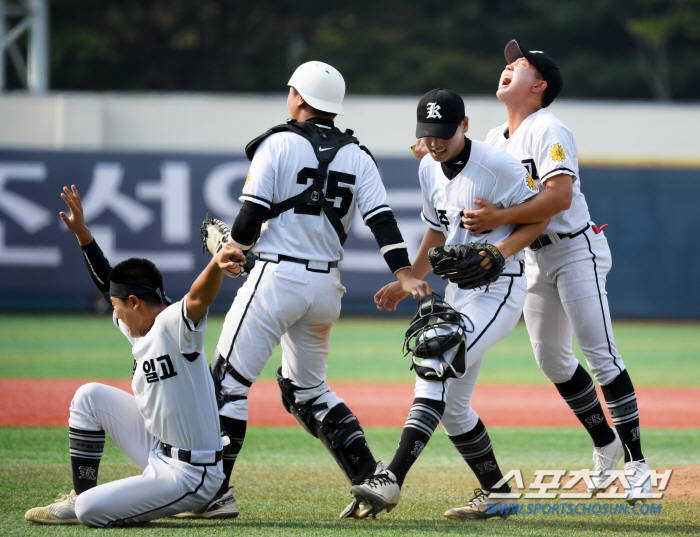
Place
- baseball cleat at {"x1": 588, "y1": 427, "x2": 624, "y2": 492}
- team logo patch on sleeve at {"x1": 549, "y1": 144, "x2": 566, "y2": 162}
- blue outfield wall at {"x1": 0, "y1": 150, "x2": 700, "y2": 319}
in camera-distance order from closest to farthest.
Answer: team logo patch on sleeve at {"x1": 549, "y1": 144, "x2": 566, "y2": 162} → baseball cleat at {"x1": 588, "y1": 427, "x2": 624, "y2": 492} → blue outfield wall at {"x1": 0, "y1": 150, "x2": 700, "y2": 319}

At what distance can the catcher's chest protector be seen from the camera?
14.3 feet

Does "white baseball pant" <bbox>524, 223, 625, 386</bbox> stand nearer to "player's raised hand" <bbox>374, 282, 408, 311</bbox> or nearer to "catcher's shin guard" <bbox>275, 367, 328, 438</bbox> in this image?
"player's raised hand" <bbox>374, 282, 408, 311</bbox>

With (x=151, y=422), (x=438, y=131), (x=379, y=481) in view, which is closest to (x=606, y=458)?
(x=379, y=481)

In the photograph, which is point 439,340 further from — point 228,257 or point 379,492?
point 228,257

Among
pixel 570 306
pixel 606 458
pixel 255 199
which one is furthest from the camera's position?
pixel 606 458

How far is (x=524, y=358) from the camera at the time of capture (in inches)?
479

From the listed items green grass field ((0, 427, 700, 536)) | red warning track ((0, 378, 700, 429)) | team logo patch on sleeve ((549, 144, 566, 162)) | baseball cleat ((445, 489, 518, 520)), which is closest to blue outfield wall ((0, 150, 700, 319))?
red warning track ((0, 378, 700, 429))

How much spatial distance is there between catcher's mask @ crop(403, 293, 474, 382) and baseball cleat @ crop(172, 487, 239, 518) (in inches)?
41.1

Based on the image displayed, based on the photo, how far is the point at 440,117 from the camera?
4246 millimetres

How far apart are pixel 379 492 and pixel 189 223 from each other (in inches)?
469

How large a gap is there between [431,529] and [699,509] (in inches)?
57.8

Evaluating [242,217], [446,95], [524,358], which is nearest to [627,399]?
[446,95]

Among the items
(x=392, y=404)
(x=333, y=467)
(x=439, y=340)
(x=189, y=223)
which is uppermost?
(x=189, y=223)

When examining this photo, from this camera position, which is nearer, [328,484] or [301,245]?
[301,245]
